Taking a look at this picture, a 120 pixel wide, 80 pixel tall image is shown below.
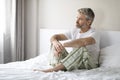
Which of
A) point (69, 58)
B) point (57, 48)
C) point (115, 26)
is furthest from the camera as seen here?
point (115, 26)

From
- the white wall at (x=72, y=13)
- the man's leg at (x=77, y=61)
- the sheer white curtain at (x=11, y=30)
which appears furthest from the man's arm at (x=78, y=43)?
the sheer white curtain at (x=11, y=30)

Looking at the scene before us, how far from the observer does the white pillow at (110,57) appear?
2.22m

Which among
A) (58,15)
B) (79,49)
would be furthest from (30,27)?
(79,49)

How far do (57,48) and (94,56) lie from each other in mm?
430

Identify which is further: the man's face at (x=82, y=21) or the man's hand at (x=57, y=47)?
the man's face at (x=82, y=21)

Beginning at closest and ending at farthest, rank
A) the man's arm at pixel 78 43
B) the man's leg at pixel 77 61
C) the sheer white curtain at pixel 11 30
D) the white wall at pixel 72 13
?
the man's leg at pixel 77 61, the man's arm at pixel 78 43, the white wall at pixel 72 13, the sheer white curtain at pixel 11 30

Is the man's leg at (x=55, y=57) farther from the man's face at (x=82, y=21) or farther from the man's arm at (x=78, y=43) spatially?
the man's face at (x=82, y=21)

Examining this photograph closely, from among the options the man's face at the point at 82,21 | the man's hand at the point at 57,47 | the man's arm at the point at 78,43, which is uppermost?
the man's face at the point at 82,21

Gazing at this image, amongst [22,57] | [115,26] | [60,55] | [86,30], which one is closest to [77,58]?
[60,55]

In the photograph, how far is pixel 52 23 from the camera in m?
3.21

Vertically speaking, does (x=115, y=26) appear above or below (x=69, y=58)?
above

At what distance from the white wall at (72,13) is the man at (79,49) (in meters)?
0.46

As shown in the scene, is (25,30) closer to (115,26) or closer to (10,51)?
(10,51)

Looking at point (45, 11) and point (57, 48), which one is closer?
point (57, 48)
